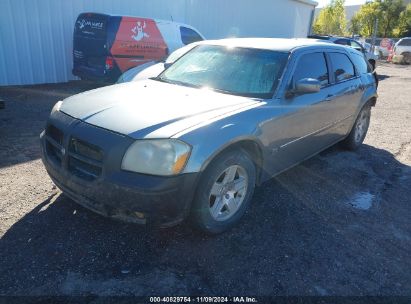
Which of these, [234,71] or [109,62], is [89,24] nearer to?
[109,62]

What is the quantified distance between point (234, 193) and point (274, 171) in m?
0.68

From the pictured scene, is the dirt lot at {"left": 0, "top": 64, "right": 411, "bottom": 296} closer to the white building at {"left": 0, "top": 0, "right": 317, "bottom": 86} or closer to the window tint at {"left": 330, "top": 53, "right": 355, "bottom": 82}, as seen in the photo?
the window tint at {"left": 330, "top": 53, "right": 355, "bottom": 82}

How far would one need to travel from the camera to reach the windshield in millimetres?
3662

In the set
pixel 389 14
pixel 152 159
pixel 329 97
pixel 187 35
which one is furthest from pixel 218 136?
pixel 389 14

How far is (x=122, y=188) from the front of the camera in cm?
262

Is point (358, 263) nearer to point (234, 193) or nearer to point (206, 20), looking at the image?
point (234, 193)

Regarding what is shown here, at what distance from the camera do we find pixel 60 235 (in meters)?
3.07

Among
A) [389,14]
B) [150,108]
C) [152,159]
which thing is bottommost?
[152,159]

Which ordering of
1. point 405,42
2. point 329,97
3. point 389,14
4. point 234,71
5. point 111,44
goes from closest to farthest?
point 234,71, point 329,97, point 111,44, point 405,42, point 389,14

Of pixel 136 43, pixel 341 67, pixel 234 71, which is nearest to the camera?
pixel 234 71

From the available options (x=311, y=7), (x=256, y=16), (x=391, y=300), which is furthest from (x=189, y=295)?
(x=311, y=7)

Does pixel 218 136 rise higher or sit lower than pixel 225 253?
higher

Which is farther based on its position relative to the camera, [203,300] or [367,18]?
[367,18]

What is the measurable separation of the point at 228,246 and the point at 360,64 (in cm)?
405
